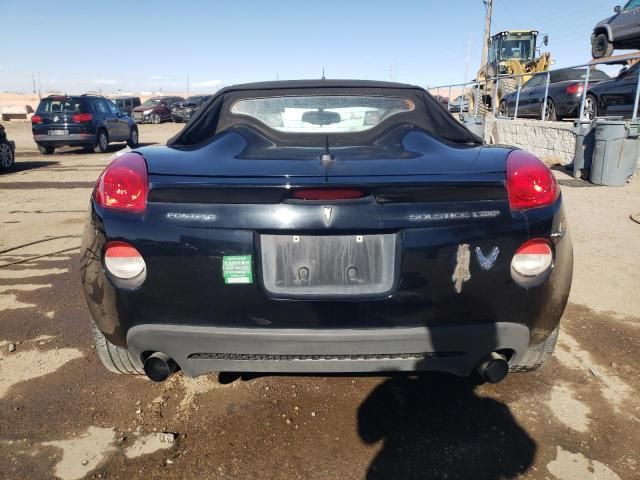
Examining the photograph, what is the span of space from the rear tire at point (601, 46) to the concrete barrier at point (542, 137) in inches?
143

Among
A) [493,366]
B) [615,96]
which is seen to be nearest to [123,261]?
[493,366]

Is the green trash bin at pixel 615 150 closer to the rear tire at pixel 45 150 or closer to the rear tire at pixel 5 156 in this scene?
the rear tire at pixel 5 156

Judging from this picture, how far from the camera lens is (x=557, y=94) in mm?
12555

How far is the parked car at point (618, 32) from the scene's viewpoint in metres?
12.9

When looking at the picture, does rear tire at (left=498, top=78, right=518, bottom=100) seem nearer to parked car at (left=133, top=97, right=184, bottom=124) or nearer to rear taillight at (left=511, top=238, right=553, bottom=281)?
rear taillight at (left=511, top=238, right=553, bottom=281)

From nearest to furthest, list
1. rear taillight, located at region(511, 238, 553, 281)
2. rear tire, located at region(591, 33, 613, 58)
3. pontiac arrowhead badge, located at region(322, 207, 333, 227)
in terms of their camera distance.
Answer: pontiac arrowhead badge, located at region(322, 207, 333, 227) < rear taillight, located at region(511, 238, 553, 281) < rear tire, located at region(591, 33, 613, 58)

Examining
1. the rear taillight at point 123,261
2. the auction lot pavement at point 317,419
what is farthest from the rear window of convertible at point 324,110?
the auction lot pavement at point 317,419

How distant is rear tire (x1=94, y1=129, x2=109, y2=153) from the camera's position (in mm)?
16330

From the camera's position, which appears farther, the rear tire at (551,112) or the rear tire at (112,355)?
the rear tire at (551,112)

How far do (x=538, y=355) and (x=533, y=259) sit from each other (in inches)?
23.9

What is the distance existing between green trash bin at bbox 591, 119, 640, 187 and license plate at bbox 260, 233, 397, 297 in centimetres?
824

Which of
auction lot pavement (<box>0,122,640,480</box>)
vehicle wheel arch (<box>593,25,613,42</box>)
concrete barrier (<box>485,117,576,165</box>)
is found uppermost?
vehicle wheel arch (<box>593,25,613,42</box>)

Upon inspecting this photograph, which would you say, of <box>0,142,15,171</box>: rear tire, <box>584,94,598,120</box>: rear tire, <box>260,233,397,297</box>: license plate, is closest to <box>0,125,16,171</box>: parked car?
<box>0,142,15,171</box>: rear tire

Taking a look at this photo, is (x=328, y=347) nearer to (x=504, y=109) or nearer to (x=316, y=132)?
(x=316, y=132)
